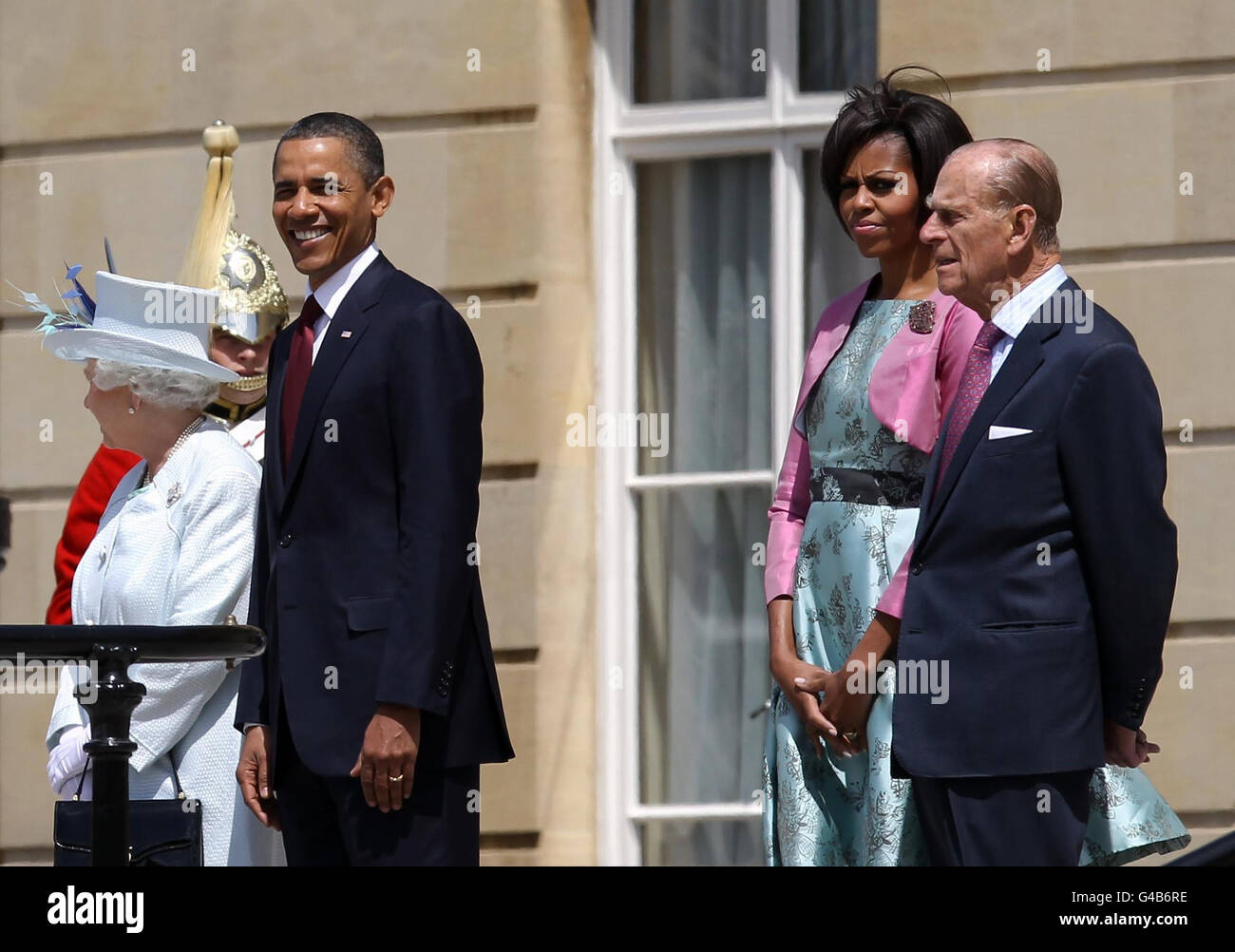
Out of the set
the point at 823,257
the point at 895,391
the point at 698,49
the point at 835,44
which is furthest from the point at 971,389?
the point at 698,49

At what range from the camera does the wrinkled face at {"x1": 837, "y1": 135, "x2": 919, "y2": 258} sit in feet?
15.9

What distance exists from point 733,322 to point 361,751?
9.20ft

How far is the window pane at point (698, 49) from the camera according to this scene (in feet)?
22.9

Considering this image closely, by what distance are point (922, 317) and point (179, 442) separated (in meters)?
1.75

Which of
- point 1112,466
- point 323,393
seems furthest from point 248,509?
point 1112,466

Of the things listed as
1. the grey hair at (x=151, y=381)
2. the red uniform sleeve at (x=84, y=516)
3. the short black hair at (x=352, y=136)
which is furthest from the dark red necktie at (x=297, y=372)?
the red uniform sleeve at (x=84, y=516)

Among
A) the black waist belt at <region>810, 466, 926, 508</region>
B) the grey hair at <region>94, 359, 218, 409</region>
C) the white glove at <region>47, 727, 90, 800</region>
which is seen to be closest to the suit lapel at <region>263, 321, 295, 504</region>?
the grey hair at <region>94, 359, 218, 409</region>

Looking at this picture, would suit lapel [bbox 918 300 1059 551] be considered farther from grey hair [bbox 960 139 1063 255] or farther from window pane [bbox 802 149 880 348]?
window pane [bbox 802 149 880 348]

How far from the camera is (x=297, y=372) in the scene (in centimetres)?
485

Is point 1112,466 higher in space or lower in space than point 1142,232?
lower

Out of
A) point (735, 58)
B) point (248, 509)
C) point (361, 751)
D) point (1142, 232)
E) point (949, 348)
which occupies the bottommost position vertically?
point (361, 751)

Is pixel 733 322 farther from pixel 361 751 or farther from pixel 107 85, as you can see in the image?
pixel 361 751

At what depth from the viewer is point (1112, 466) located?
417cm

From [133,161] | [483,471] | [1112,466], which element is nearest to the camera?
[1112,466]
